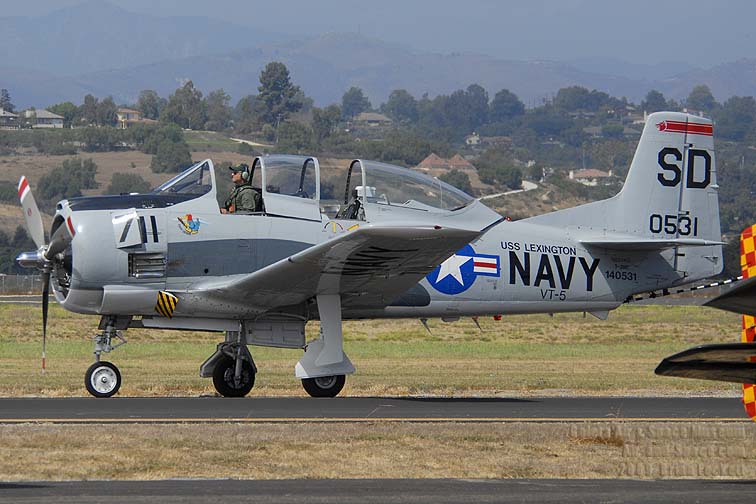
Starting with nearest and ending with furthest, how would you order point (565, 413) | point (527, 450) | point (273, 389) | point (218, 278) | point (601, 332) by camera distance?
point (527, 450)
point (565, 413)
point (218, 278)
point (273, 389)
point (601, 332)

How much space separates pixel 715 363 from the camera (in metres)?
6.95

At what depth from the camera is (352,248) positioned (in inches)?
558

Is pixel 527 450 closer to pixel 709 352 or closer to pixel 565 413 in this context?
pixel 565 413

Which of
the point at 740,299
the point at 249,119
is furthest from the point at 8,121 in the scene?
the point at 740,299

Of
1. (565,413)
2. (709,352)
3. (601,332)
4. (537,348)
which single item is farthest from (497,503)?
(601,332)

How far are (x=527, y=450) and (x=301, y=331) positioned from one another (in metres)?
5.50

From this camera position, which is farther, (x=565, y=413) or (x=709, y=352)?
(x=565, y=413)

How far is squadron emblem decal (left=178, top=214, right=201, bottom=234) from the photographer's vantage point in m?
15.3

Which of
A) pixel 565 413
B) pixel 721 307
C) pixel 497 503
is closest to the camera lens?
A: pixel 721 307

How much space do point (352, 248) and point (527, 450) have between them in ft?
13.2

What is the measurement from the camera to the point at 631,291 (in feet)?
57.6

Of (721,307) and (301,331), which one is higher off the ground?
(721,307)

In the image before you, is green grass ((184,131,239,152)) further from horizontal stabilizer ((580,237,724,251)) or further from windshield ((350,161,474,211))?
windshield ((350,161,474,211))

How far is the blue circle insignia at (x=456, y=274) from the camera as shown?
16469mm
